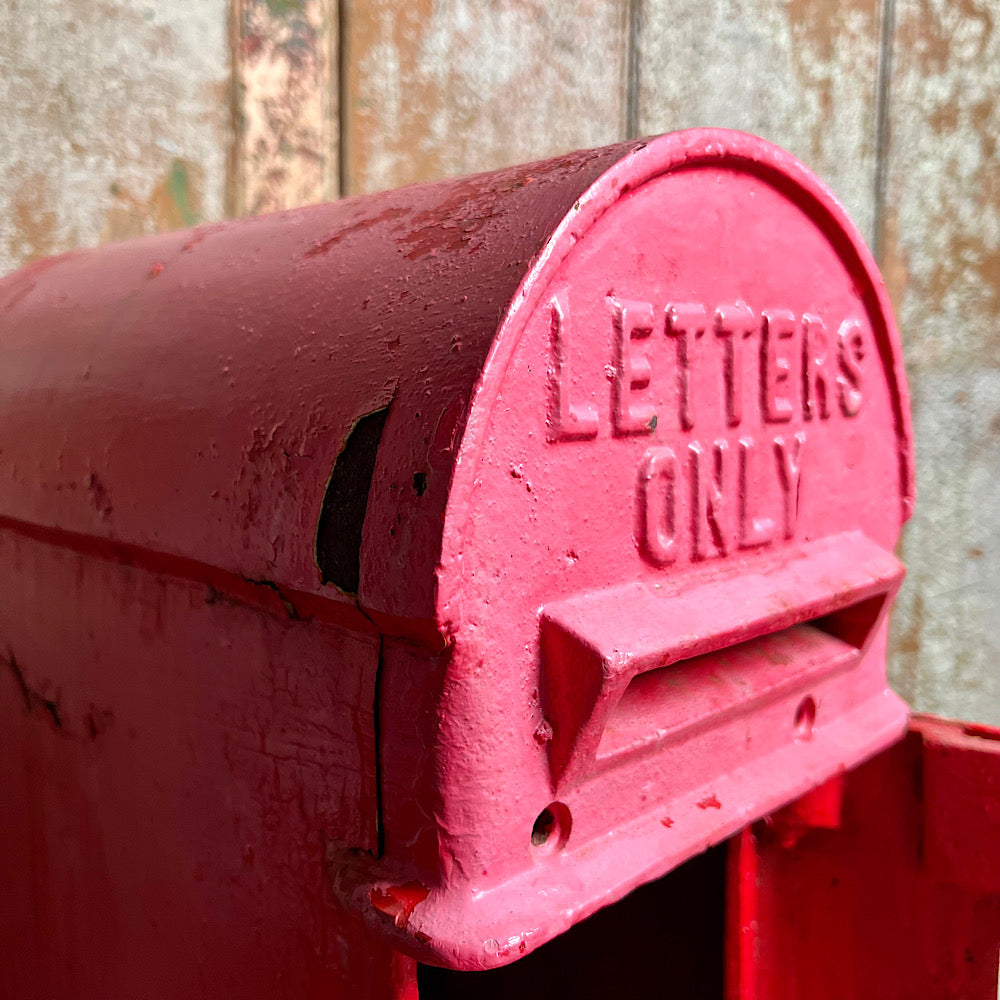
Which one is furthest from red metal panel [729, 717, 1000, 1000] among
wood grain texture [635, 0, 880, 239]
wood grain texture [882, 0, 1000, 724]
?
wood grain texture [635, 0, 880, 239]

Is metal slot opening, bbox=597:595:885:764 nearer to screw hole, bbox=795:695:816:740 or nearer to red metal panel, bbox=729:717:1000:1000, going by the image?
screw hole, bbox=795:695:816:740

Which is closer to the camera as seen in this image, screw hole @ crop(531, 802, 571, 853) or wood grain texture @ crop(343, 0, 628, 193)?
screw hole @ crop(531, 802, 571, 853)

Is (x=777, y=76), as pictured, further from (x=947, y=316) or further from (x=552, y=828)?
(x=552, y=828)

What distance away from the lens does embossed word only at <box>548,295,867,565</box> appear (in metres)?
0.55

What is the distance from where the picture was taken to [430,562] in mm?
453

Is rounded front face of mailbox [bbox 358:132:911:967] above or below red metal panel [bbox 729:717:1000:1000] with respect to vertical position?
above

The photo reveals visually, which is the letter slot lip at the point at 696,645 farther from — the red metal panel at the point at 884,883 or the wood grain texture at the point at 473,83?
the wood grain texture at the point at 473,83

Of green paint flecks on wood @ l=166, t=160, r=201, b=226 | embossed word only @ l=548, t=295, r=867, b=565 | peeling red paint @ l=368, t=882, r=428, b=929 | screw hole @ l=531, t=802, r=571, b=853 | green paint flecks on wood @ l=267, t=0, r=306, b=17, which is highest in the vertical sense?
green paint flecks on wood @ l=267, t=0, r=306, b=17

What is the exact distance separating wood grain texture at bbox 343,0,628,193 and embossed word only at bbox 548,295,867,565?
0.84m

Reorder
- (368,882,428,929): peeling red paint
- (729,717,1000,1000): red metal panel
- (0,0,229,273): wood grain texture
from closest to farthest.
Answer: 1. (368,882,428,929): peeling red paint
2. (729,717,1000,1000): red metal panel
3. (0,0,229,273): wood grain texture

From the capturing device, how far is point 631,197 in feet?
1.77

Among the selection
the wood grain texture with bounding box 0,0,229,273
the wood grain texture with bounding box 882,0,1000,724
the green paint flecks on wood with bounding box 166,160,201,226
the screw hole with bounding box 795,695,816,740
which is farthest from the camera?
the wood grain texture with bounding box 882,0,1000,724

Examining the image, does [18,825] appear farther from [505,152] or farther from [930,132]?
[930,132]

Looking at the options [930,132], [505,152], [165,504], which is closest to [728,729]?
[165,504]
